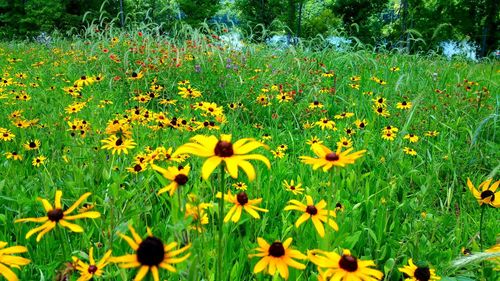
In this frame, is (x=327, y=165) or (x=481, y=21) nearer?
(x=327, y=165)

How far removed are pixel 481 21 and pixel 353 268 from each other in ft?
84.2

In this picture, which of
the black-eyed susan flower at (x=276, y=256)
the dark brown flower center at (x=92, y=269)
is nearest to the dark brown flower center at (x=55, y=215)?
the dark brown flower center at (x=92, y=269)

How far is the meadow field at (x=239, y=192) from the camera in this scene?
2.80ft

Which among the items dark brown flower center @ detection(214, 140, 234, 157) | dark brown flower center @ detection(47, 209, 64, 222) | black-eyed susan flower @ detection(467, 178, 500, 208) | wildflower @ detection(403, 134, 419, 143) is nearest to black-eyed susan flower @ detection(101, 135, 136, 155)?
dark brown flower center @ detection(47, 209, 64, 222)

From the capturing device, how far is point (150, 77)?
169 inches

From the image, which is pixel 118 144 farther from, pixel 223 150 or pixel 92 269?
pixel 223 150

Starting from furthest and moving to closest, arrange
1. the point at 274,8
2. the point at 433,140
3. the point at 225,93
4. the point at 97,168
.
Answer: the point at 274,8, the point at 225,93, the point at 433,140, the point at 97,168

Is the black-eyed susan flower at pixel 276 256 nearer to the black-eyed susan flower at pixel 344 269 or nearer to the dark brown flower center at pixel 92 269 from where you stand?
the black-eyed susan flower at pixel 344 269

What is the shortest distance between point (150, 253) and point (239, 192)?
4.17 feet

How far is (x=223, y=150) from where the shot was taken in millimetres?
792

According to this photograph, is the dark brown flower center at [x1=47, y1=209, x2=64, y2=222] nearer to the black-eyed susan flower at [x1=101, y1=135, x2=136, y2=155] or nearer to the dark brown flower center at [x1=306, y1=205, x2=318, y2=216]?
the dark brown flower center at [x1=306, y1=205, x2=318, y2=216]

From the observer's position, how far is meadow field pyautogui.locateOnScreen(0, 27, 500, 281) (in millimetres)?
853

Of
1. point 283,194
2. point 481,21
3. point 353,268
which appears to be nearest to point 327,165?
point 353,268

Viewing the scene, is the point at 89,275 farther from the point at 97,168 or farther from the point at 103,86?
the point at 103,86
